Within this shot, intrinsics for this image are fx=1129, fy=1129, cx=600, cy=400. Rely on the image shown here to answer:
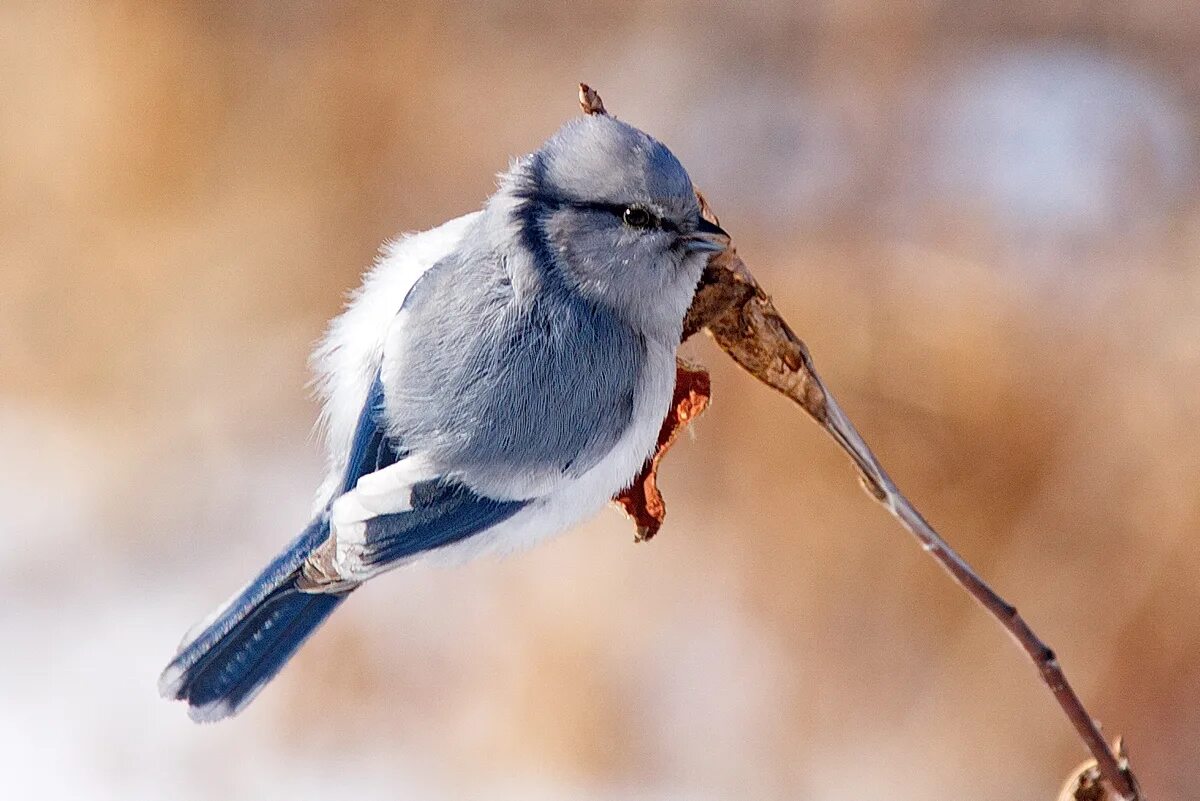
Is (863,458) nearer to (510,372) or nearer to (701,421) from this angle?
(510,372)

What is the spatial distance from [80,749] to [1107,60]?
135 centimetres

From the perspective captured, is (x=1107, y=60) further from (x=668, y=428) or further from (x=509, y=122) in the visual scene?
(x=668, y=428)

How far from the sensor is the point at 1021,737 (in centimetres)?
113

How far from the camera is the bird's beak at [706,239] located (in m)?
0.67

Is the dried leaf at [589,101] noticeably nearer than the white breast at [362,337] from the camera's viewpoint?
Yes

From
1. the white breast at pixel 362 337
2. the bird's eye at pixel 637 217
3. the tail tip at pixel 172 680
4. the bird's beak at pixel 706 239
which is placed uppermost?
the bird's eye at pixel 637 217

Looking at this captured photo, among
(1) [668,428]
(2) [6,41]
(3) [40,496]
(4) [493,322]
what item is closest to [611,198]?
(4) [493,322]

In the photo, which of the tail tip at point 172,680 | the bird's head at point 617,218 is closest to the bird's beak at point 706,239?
the bird's head at point 617,218

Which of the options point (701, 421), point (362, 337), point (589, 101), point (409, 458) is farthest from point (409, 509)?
point (701, 421)

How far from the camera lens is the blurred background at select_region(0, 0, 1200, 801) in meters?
1.13

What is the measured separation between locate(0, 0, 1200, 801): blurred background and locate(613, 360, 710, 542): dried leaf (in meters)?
0.37

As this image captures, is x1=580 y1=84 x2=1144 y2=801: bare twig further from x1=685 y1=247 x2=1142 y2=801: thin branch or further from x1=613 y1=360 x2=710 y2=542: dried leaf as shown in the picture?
x1=613 y1=360 x2=710 y2=542: dried leaf

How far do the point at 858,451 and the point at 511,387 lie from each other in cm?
22

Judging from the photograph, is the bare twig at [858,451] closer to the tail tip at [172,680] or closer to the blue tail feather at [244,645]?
the blue tail feather at [244,645]
